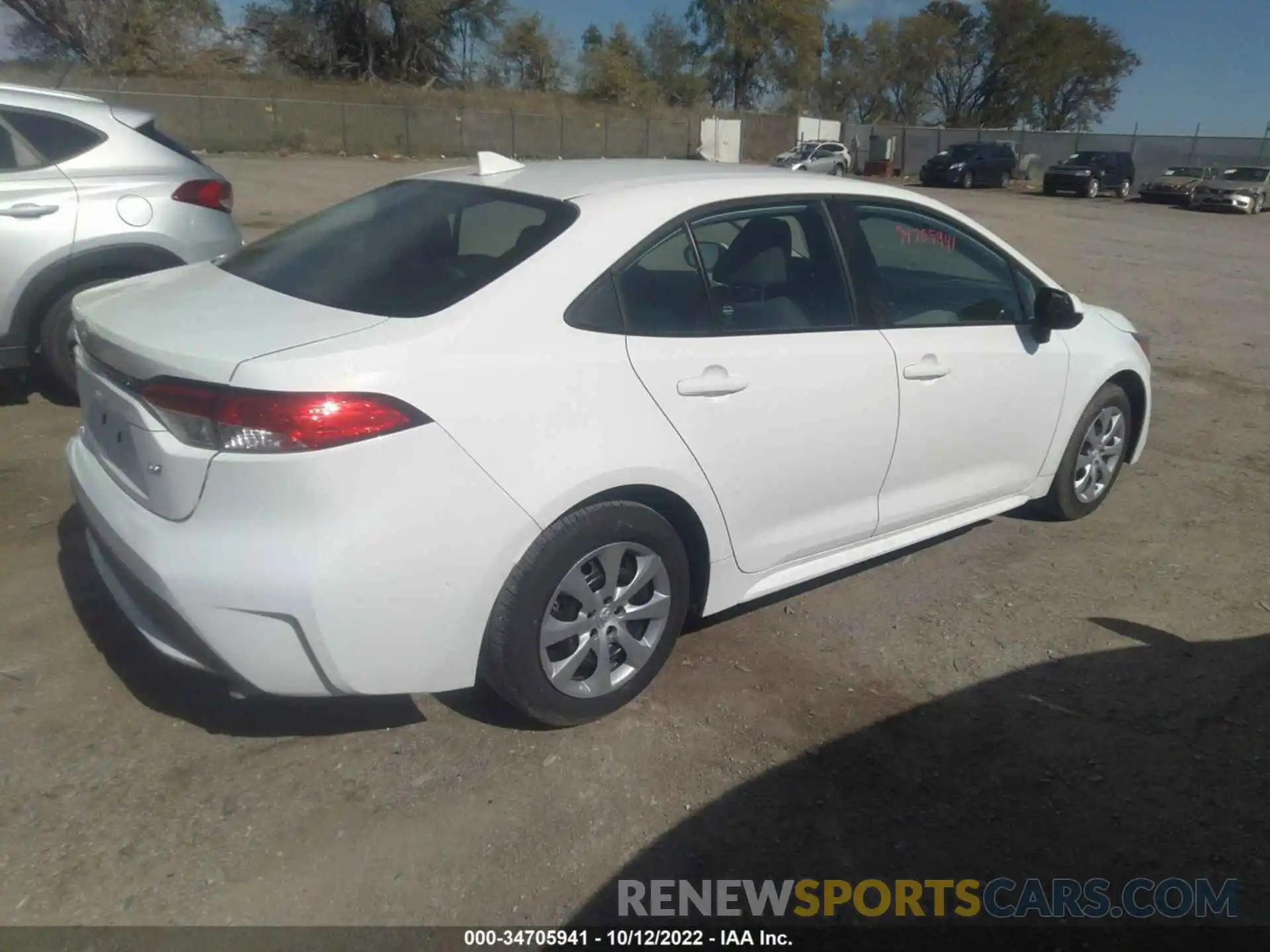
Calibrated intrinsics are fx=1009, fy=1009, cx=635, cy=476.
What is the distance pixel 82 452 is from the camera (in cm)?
313

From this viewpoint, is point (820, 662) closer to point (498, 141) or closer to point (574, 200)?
point (574, 200)

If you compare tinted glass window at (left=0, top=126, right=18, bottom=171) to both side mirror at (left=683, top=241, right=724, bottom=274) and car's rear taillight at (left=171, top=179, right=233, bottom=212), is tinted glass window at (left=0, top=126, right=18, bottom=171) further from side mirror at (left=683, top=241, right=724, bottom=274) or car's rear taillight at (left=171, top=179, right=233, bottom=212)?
side mirror at (left=683, top=241, right=724, bottom=274)

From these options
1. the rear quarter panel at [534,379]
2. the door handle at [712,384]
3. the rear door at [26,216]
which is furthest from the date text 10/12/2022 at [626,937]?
the rear door at [26,216]

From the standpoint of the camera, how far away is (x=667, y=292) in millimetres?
3127

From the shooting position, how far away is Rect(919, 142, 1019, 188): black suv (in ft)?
123

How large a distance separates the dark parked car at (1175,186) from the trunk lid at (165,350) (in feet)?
117

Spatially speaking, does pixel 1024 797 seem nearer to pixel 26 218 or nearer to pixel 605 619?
pixel 605 619

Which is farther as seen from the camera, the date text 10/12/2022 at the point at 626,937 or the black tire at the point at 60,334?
the black tire at the point at 60,334

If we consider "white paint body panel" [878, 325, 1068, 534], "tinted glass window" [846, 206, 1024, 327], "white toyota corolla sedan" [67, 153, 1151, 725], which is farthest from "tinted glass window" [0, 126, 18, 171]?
"white paint body panel" [878, 325, 1068, 534]

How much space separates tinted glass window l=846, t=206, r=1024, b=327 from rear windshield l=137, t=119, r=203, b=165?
4162 millimetres

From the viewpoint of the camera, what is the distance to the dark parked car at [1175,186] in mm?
33125

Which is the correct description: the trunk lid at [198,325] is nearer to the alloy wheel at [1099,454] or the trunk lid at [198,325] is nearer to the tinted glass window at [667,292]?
the tinted glass window at [667,292]

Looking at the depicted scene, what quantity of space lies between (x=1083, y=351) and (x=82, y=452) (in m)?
4.00

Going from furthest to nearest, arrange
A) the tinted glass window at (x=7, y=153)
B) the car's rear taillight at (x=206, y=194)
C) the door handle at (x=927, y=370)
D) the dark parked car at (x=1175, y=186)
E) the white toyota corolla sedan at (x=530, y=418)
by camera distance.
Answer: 1. the dark parked car at (x=1175, y=186)
2. the car's rear taillight at (x=206, y=194)
3. the tinted glass window at (x=7, y=153)
4. the door handle at (x=927, y=370)
5. the white toyota corolla sedan at (x=530, y=418)
